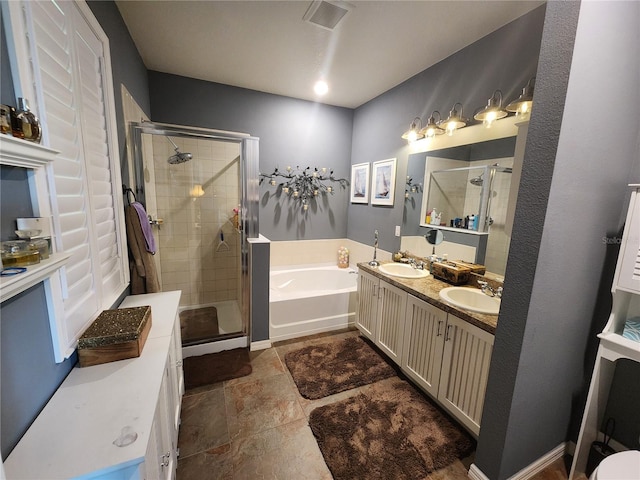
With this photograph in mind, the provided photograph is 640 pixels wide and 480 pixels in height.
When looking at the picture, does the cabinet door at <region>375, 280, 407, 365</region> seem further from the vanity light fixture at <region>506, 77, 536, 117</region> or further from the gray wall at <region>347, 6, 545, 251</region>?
the vanity light fixture at <region>506, 77, 536, 117</region>

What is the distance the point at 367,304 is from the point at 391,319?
38 cm

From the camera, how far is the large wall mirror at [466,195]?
6.16 ft

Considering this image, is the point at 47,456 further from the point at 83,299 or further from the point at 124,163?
the point at 124,163

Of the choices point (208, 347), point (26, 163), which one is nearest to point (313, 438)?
point (208, 347)

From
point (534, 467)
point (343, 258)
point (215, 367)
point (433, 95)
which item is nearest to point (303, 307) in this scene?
point (215, 367)

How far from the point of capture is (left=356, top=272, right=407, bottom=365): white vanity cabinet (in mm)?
2160

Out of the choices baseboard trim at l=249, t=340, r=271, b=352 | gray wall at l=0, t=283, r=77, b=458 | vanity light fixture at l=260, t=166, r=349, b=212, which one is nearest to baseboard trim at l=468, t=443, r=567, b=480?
baseboard trim at l=249, t=340, r=271, b=352

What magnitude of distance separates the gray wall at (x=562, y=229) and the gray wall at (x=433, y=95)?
68cm

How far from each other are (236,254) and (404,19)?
2.50 meters

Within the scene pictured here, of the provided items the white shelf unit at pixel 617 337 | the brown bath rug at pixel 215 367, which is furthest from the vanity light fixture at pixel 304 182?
the white shelf unit at pixel 617 337

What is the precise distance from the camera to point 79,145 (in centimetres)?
111

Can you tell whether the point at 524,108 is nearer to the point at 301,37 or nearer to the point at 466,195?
the point at 466,195

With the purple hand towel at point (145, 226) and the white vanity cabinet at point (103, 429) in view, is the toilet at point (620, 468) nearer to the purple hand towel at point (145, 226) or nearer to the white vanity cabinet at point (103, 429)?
the white vanity cabinet at point (103, 429)

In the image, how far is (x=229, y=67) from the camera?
255 centimetres
